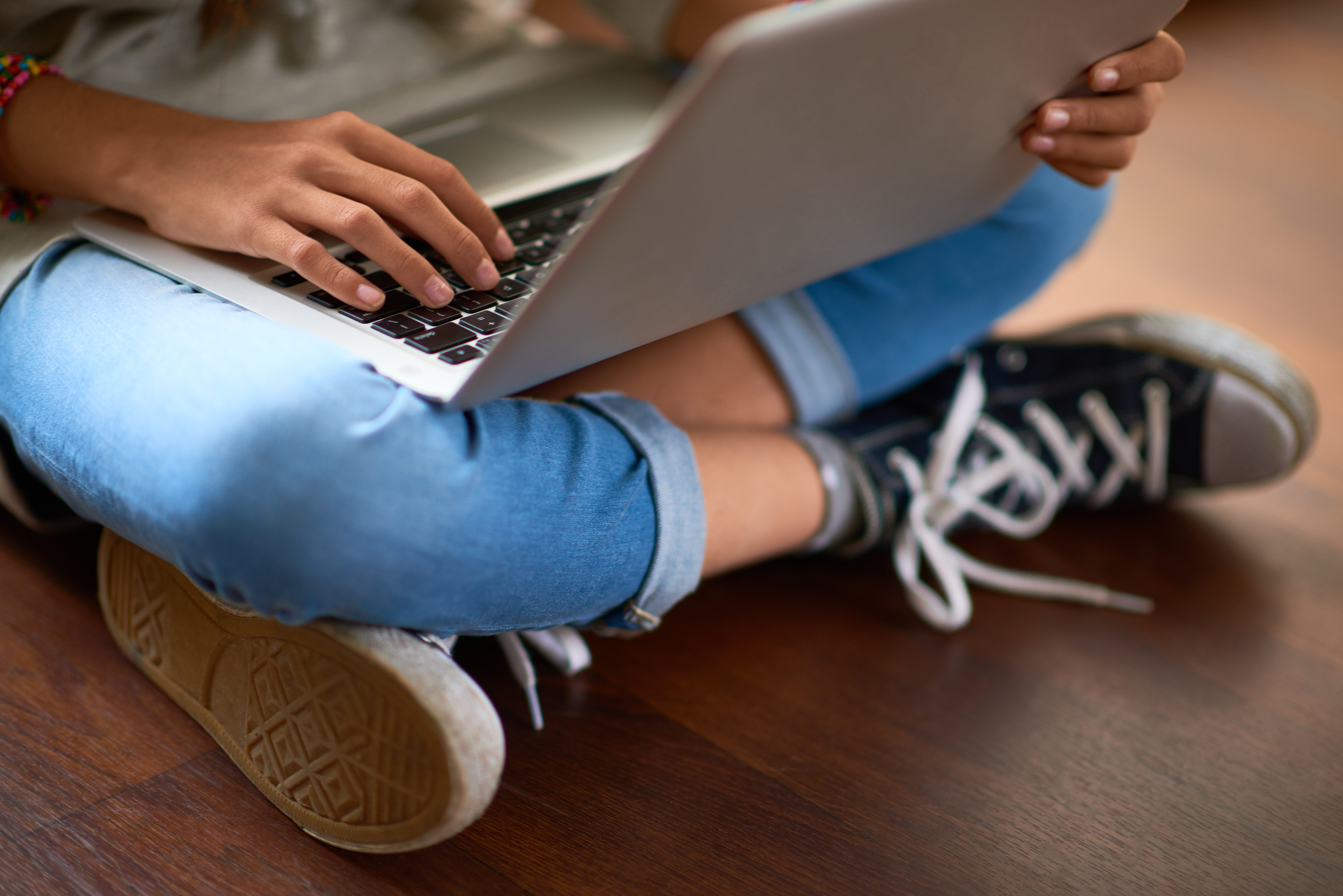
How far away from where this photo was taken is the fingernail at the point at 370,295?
53 cm

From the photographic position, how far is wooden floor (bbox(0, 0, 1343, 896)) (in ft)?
1.85

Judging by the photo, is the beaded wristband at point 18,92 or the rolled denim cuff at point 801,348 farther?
the rolled denim cuff at point 801,348

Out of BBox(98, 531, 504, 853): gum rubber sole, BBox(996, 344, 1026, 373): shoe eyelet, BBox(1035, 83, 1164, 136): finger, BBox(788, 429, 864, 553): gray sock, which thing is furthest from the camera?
BBox(996, 344, 1026, 373): shoe eyelet

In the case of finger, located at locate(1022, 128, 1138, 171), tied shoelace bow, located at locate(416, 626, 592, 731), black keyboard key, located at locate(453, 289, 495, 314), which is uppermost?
finger, located at locate(1022, 128, 1138, 171)

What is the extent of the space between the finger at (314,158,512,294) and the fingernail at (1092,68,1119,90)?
359mm

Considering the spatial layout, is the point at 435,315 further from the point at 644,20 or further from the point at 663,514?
the point at 644,20

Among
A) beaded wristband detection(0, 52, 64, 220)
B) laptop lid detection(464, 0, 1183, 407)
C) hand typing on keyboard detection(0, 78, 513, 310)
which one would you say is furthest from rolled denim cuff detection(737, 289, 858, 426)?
beaded wristband detection(0, 52, 64, 220)

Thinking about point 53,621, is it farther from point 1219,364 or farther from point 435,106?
point 1219,364

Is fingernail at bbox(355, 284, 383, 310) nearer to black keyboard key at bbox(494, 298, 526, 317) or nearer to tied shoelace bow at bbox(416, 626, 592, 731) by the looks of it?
black keyboard key at bbox(494, 298, 526, 317)

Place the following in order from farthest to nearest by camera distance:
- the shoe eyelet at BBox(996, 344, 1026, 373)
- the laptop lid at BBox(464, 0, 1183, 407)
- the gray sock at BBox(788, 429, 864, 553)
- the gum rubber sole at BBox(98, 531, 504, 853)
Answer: the shoe eyelet at BBox(996, 344, 1026, 373) < the gray sock at BBox(788, 429, 864, 553) < the gum rubber sole at BBox(98, 531, 504, 853) < the laptop lid at BBox(464, 0, 1183, 407)

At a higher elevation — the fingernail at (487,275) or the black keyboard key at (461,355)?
the fingernail at (487,275)

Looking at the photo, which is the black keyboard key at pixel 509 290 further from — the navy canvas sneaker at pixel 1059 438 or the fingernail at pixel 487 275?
the navy canvas sneaker at pixel 1059 438

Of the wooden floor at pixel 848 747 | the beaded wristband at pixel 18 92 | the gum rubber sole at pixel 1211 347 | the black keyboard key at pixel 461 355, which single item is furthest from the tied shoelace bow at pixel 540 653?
the gum rubber sole at pixel 1211 347

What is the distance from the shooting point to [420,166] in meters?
0.56
